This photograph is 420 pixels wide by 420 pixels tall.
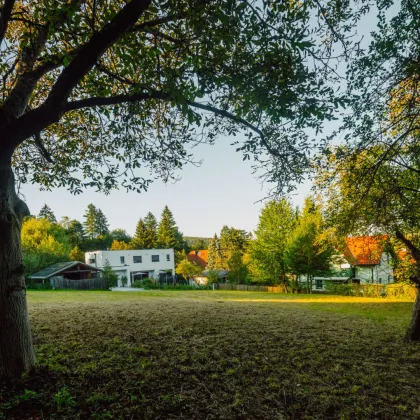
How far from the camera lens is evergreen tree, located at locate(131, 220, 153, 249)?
64.1 m

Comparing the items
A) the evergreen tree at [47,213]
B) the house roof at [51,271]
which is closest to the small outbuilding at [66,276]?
the house roof at [51,271]

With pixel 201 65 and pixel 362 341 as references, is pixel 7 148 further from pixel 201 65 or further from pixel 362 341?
pixel 362 341

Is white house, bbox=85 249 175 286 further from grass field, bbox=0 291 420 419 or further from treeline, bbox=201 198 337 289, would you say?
grass field, bbox=0 291 420 419

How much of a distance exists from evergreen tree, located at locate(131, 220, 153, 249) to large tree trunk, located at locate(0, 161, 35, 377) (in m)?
61.9

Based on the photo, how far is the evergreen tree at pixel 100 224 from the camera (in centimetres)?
7556

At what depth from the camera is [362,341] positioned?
5.86 meters

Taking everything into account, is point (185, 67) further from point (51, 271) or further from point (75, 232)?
point (75, 232)

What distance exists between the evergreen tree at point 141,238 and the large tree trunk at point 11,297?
61905 mm

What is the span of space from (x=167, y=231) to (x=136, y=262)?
19503 mm

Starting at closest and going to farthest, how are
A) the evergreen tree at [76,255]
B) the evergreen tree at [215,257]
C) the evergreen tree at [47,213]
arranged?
the evergreen tree at [215,257], the evergreen tree at [76,255], the evergreen tree at [47,213]

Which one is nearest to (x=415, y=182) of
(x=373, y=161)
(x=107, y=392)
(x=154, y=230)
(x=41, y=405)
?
(x=373, y=161)

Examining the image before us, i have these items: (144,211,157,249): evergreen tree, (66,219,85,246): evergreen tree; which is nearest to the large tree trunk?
(144,211,157,249): evergreen tree

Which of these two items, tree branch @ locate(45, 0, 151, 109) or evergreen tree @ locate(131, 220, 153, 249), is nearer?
tree branch @ locate(45, 0, 151, 109)

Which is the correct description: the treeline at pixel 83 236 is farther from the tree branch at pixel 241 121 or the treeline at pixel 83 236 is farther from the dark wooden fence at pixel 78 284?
the tree branch at pixel 241 121
